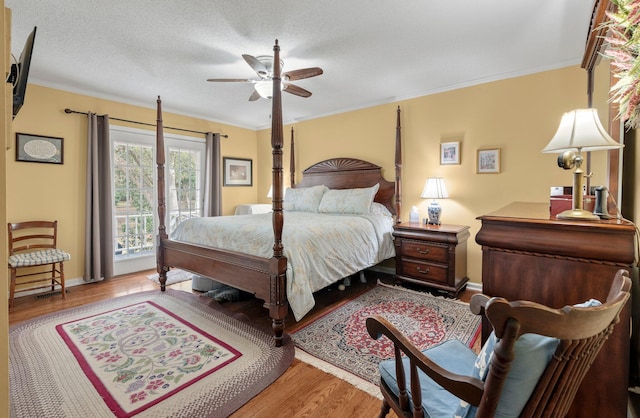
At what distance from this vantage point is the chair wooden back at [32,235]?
126 inches

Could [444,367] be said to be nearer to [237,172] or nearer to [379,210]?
[379,210]

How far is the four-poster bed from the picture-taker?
220 centimetres

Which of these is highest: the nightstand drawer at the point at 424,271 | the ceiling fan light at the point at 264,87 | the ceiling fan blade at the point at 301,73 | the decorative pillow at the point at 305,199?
the ceiling fan blade at the point at 301,73

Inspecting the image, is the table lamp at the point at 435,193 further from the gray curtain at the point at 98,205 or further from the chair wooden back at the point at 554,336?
the gray curtain at the point at 98,205

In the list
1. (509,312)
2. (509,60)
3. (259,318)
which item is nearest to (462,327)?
(259,318)

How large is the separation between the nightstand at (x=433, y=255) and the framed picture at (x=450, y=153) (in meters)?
0.79

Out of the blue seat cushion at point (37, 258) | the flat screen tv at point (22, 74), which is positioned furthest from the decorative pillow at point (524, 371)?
the blue seat cushion at point (37, 258)

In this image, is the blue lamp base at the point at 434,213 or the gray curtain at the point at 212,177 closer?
the blue lamp base at the point at 434,213

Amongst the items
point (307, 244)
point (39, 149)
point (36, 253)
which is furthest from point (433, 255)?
point (39, 149)

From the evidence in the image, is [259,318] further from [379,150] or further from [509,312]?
[379,150]

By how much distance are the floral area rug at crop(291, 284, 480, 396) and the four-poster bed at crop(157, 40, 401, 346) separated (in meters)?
0.33

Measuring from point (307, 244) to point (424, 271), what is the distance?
5.06 ft

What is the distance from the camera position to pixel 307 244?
2508 mm

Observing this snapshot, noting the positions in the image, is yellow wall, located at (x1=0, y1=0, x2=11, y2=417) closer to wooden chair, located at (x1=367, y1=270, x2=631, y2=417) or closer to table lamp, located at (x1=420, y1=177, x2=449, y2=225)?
wooden chair, located at (x1=367, y1=270, x2=631, y2=417)
